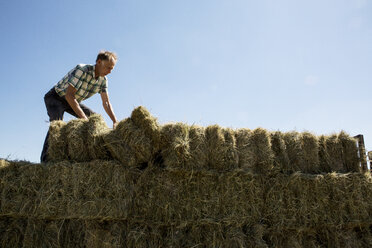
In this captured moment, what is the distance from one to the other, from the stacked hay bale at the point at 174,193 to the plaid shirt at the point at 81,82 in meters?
1.02

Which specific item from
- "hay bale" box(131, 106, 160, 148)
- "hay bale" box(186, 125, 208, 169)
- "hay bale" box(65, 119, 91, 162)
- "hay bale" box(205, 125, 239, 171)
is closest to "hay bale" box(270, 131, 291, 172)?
"hay bale" box(205, 125, 239, 171)

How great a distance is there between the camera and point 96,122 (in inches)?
160

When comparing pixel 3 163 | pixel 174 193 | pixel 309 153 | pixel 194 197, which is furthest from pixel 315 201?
pixel 3 163

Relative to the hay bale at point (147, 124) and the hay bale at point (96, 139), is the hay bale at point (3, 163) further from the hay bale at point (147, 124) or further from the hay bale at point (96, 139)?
the hay bale at point (147, 124)

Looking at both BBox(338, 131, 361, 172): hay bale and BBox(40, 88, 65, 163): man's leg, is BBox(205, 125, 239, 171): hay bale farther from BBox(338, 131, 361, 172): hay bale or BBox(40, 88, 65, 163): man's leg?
BBox(40, 88, 65, 163): man's leg

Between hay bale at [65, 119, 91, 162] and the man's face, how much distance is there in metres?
1.34

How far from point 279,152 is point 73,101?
3516 millimetres

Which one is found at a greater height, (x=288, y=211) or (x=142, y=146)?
(x=142, y=146)

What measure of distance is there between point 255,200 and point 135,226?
1799 millimetres

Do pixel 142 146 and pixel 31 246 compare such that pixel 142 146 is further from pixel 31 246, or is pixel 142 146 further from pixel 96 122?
pixel 31 246

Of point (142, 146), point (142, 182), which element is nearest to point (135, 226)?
point (142, 182)

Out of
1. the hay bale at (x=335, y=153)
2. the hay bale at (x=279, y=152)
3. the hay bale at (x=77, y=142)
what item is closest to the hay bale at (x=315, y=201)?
the hay bale at (x=279, y=152)

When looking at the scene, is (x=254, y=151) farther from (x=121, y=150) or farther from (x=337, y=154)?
(x=121, y=150)

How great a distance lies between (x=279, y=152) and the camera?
4648 mm
